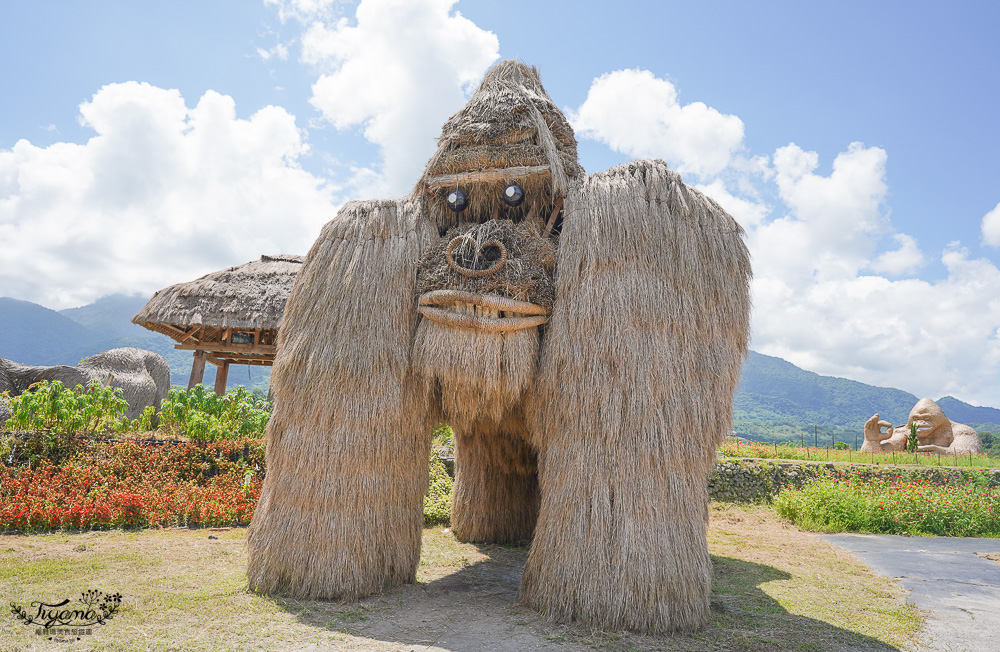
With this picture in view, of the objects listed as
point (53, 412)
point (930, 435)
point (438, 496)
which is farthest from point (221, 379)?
point (930, 435)

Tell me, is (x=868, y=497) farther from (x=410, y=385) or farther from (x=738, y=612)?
(x=410, y=385)

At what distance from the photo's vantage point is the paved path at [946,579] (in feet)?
15.5

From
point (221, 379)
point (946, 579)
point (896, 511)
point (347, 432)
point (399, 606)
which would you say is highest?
point (221, 379)

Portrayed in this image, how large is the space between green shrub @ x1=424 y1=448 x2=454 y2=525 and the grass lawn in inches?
65.6

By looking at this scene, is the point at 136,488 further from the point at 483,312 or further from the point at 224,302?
the point at 483,312

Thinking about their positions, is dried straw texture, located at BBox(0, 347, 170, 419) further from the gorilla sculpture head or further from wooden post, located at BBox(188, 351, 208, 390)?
the gorilla sculpture head

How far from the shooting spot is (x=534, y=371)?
496 centimetres

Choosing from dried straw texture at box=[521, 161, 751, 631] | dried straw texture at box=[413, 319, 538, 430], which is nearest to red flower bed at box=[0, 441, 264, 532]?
dried straw texture at box=[413, 319, 538, 430]

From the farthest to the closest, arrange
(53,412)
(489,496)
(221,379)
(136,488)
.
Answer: (221,379) < (53,412) < (136,488) < (489,496)

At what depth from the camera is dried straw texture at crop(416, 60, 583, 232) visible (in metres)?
5.41

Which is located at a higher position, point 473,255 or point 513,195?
point 513,195

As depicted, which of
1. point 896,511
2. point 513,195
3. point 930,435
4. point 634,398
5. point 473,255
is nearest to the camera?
point 634,398

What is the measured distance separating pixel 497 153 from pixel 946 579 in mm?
7055

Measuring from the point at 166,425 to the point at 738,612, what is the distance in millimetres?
11563
